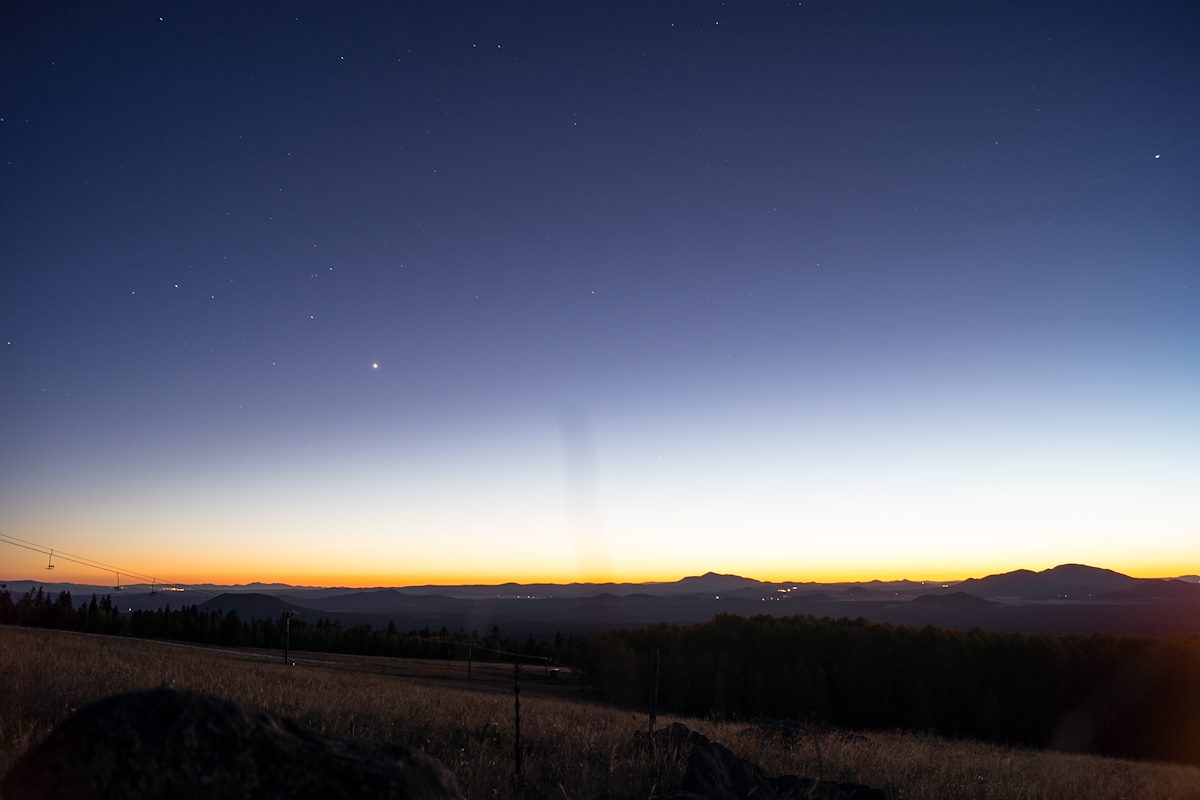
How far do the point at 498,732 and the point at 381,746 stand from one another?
814 cm

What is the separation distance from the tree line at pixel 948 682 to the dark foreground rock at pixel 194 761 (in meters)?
59.4

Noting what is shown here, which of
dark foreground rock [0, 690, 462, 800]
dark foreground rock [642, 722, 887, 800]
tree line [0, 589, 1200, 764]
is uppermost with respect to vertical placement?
dark foreground rock [0, 690, 462, 800]

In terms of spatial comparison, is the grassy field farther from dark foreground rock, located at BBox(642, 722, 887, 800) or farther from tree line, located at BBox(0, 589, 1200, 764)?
tree line, located at BBox(0, 589, 1200, 764)

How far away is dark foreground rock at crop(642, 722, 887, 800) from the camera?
766 centimetres

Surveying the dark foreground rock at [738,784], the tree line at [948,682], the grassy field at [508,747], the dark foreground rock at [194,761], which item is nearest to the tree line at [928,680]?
the tree line at [948,682]

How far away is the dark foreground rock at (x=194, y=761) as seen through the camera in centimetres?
353

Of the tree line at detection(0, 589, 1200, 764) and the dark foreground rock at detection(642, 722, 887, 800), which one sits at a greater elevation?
the dark foreground rock at detection(642, 722, 887, 800)

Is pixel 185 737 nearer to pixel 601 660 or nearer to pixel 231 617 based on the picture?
pixel 601 660

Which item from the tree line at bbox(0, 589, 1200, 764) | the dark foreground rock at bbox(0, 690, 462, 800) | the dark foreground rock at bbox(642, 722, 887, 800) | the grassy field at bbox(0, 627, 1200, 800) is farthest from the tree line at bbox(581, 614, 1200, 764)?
the dark foreground rock at bbox(0, 690, 462, 800)

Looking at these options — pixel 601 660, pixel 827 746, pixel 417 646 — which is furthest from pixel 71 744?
pixel 417 646

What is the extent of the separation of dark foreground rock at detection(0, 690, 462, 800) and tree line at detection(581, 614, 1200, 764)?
59356 millimetres

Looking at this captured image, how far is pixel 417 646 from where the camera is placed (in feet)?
353

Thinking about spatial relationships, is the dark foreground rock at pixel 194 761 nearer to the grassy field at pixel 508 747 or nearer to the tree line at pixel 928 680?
the grassy field at pixel 508 747

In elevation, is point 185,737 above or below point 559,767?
above
